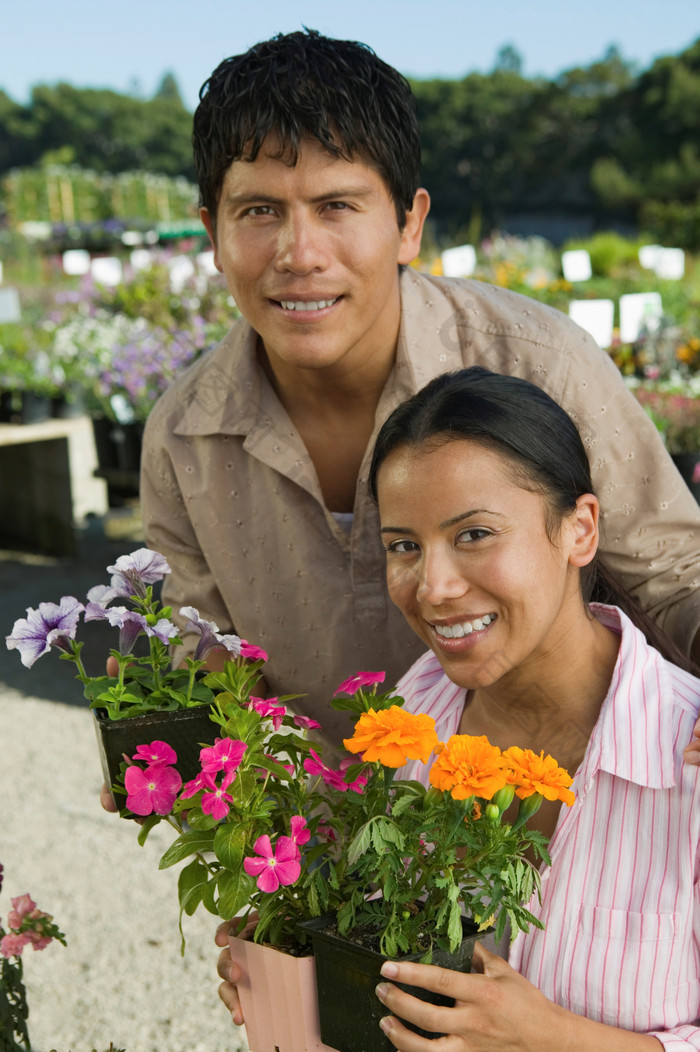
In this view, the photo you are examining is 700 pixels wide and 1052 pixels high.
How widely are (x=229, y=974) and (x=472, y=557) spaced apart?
0.61 m

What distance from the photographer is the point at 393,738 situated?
3.52 ft

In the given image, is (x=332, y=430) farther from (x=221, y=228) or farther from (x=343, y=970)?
Result: (x=343, y=970)

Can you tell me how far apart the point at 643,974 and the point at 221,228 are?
134cm

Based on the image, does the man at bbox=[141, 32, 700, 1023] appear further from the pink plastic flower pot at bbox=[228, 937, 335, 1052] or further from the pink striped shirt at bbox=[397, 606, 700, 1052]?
the pink plastic flower pot at bbox=[228, 937, 335, 1052]

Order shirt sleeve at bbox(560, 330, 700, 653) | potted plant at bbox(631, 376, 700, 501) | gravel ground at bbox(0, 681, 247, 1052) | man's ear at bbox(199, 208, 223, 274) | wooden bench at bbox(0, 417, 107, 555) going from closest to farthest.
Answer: shirt sleeve at bbox(560, 330, 700, 653) → man's ear at bbox(199, 208, 223, 274) → gravel ground at bbox(0, 681, 247, 1052) → potted plant at bbox(631, 376, 700, 501) → wooden bench at bbox(0, 417, 107, 555)

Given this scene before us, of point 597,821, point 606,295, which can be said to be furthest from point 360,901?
point 606,295

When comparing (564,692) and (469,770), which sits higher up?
(469,770)

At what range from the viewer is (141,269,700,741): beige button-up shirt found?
1863 millimetres

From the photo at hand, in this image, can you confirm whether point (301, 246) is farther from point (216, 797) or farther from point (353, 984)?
point (353, 984)

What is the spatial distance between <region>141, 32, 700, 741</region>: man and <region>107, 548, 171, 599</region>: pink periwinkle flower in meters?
0.51

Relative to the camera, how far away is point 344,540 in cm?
204

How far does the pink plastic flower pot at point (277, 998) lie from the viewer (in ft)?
3.84

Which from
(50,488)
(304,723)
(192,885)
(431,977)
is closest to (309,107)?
(304,723)

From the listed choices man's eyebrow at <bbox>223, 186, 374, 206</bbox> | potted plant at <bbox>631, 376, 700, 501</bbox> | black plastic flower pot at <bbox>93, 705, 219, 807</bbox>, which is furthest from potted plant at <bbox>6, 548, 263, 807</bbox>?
potted plant at <bbox>631, 376, 700, 501</bbox>
